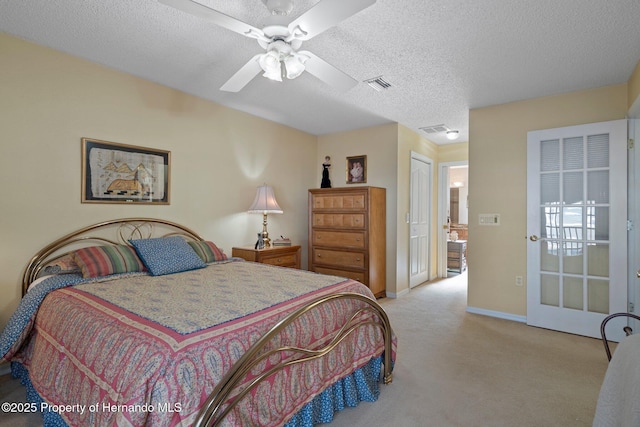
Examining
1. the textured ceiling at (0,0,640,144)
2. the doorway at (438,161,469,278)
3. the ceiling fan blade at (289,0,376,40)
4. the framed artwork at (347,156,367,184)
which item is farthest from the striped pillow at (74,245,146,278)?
the doorway at (438,161,469,278)

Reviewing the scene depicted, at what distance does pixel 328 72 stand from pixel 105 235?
2450 mm

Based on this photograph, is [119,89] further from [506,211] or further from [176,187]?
[506,211]

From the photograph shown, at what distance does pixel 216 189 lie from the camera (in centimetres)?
376

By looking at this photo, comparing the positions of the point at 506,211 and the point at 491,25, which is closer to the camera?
the point at 491,25

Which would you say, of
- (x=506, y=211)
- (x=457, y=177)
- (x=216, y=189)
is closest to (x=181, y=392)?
(x=216, y=189)

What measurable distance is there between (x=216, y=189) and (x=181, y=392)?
2.87 meters

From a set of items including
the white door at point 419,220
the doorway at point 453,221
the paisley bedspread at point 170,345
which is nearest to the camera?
the paisley bedspread at point 170,345

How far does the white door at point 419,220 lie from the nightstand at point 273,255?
198cm

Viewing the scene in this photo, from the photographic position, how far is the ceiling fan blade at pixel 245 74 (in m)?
2.14

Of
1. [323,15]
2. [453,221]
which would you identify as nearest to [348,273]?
[323,15]

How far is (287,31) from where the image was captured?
6.23ft

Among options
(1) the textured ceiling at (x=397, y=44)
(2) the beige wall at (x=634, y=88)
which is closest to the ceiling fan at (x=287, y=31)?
(1) the textured ceiling at (x=397, y=44)

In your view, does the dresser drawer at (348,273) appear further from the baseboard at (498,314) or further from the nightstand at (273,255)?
the baseboard at (498,314)

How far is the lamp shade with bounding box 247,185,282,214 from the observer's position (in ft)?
12.7
